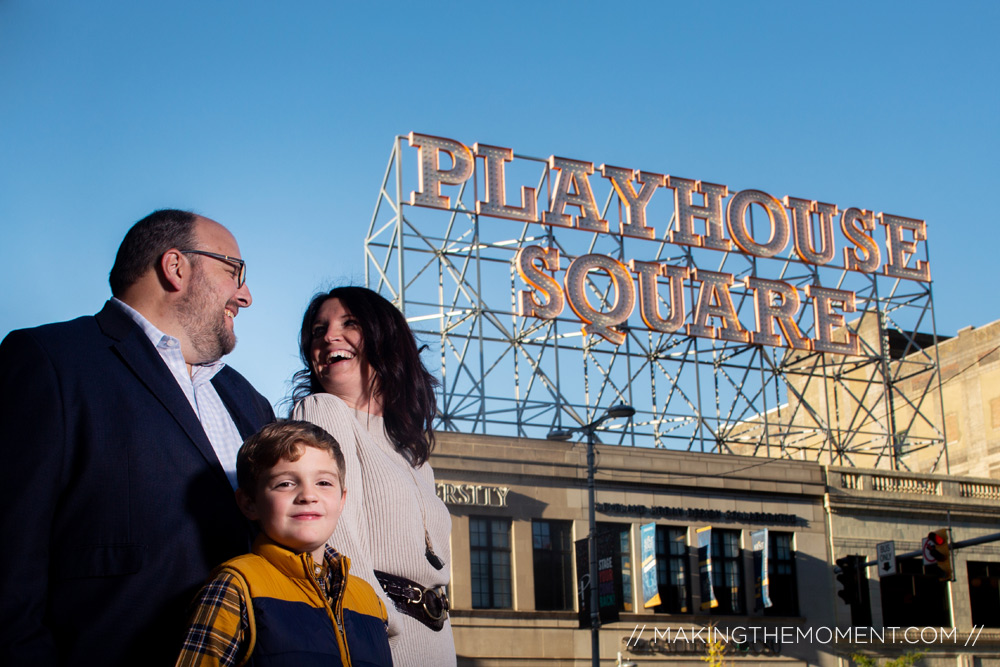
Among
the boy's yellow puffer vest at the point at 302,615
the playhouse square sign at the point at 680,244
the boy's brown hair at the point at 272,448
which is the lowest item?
the boy's yellow puffer vest at the point at 302,615

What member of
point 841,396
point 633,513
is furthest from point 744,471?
point 841,396

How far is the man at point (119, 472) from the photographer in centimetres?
359

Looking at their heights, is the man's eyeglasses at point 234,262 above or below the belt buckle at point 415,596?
above

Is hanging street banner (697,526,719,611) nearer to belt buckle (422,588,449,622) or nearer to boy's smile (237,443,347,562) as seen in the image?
belt buckle (422,588,449,622)

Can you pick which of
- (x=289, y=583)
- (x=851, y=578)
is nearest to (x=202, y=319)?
(x=289, y=583)

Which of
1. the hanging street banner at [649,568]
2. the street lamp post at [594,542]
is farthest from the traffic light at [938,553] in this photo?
the hanging street banner at [649,568]

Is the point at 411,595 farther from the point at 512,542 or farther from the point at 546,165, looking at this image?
the point at 546,165

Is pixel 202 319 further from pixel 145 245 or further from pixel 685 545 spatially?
pixel 685 545

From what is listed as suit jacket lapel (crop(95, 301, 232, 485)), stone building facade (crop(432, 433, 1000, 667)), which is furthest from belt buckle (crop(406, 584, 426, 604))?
stone building facade (crop(432, 433, 1000, 667))

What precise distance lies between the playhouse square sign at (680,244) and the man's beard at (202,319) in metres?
27.0

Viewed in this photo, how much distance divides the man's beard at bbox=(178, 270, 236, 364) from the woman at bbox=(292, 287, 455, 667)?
0.43 metres

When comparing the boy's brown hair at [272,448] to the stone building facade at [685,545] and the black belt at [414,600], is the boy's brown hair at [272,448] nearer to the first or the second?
the black belt at [414,600]

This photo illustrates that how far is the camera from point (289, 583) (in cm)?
369

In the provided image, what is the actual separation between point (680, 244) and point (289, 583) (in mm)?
32393
